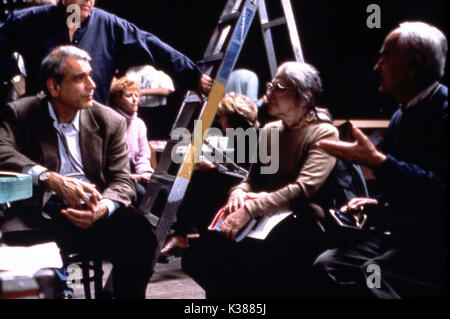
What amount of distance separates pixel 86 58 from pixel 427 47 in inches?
66.7

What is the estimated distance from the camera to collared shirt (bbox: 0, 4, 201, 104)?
3.05 m

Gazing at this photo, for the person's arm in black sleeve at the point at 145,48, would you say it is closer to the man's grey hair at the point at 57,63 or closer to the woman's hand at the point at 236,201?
the man's grey hair at the point at 57,63

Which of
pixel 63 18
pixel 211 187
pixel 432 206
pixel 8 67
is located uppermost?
pixel 63 18

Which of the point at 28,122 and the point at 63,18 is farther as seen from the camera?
the point at 63,18

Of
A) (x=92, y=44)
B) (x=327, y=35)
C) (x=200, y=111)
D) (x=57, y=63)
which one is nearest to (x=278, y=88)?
(x=200, y=111)

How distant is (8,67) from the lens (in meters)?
3.14

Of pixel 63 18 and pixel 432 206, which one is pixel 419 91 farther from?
pixel 63 18

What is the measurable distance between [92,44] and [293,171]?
→ 155 centimetres

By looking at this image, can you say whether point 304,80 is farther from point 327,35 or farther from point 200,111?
point 327,35

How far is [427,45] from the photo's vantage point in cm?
185

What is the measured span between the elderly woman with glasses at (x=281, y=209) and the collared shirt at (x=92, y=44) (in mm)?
746

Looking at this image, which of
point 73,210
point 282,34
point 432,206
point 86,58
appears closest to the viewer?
point 432,206

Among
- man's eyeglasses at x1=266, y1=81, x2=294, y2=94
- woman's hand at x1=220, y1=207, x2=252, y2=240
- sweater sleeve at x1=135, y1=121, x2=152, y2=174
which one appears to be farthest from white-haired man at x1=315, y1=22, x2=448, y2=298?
sweater sleeve at x1=135, y1=121, x2=152, y2=174
